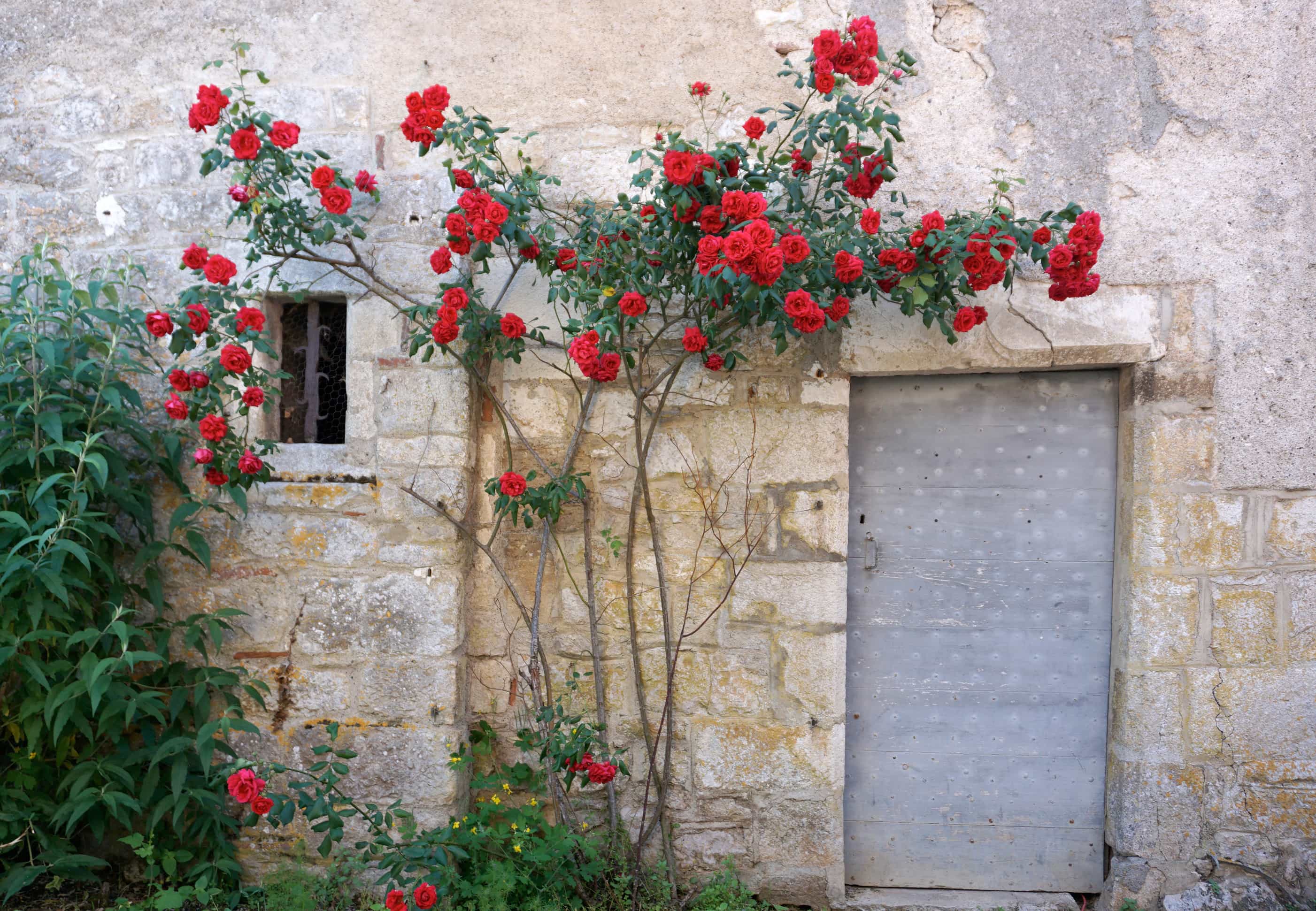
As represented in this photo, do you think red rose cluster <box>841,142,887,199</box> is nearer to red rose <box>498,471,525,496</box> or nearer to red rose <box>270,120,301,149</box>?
red rose <box>498,471,525,496</box>

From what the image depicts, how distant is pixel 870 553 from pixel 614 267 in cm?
129

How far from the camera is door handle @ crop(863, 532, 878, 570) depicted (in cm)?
299

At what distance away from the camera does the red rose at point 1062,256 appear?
2432 mm

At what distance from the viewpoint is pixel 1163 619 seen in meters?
2.76

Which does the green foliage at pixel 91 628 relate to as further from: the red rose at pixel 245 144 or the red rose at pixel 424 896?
the red rose at pixel 424 896

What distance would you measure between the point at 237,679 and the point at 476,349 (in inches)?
51.0

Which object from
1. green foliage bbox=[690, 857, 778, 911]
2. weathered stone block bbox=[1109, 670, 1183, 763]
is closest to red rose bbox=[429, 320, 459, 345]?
green foliage bbox=[690, 857, 778, 911]

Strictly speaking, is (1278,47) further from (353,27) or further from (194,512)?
(194,512)

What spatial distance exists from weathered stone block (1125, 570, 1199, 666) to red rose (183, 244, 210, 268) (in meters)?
3.07

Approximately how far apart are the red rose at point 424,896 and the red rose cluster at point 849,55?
2.41 m

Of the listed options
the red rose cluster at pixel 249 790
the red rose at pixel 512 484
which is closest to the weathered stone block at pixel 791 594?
the red rose at pixel 512 484

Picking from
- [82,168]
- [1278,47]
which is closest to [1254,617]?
[1278,47]

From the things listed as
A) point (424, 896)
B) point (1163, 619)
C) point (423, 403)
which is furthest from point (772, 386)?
point (424, 896)

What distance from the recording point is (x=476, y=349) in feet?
9.19
